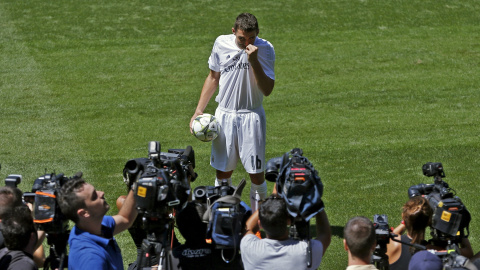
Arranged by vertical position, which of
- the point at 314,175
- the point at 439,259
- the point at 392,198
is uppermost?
the point at 314,175

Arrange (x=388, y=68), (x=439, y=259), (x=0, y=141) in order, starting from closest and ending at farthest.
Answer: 1. (x=439, y=259)
2. (x=0, y=141)
3. (x=388, y=68)

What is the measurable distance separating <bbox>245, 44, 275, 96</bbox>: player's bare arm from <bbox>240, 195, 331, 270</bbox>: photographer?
8.10 feet

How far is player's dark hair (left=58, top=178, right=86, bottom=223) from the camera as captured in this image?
5.29 metres

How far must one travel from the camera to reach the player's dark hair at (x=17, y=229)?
5.27m

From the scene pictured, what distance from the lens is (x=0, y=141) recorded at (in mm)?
11953

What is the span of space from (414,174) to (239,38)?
12.6ft

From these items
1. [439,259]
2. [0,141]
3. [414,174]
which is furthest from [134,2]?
[439,259]

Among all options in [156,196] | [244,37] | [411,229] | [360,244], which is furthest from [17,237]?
[244,37]

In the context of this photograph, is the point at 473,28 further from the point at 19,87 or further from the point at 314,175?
the point at 314,175

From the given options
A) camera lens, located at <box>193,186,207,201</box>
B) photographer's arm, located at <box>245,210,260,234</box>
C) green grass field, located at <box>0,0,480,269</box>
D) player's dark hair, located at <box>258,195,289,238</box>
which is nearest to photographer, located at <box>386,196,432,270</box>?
photographer's arm, located at <box>245,210,260,234</box>

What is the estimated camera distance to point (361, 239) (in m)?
5.13

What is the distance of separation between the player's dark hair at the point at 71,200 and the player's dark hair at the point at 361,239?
1.91m

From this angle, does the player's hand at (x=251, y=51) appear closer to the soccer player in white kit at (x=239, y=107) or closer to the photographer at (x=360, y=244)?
the soccer player in white kit at (x=239, y=107)

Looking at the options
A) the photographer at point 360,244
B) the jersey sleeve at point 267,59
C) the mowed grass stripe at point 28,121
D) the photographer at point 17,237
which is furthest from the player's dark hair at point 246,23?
the mowed grass stripe at point 28,121
